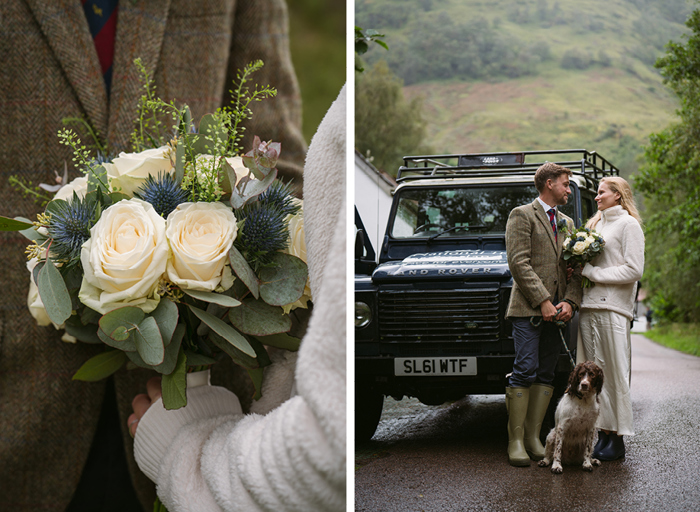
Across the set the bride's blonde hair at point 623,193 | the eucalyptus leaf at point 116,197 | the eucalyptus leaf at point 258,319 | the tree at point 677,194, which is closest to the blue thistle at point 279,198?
the eucalyptus leaf at point 258,319

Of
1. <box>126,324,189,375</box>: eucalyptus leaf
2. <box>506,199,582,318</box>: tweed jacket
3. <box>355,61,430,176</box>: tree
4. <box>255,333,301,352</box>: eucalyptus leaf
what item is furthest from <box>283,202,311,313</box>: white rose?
<box>506,199,582,318</box>: tweed jacket

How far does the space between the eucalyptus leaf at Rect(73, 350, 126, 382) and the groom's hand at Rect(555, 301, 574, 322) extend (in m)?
1.12

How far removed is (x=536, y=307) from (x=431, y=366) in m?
0.32

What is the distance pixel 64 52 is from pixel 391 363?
4.26 ft

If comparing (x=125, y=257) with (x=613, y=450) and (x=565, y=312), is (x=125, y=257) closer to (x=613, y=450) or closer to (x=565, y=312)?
(x=565, y=312)

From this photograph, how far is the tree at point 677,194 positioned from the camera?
1.50 metres

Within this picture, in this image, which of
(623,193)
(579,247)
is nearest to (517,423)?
(579,247)

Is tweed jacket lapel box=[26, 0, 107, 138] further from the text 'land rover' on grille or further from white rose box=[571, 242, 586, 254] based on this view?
white rose box=[571, 242, 586, 254]

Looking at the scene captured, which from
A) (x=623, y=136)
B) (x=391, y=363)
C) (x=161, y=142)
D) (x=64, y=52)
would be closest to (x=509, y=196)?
(x=623, y=136)

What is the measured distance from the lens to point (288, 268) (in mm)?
1337

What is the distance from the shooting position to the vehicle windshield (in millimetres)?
1773

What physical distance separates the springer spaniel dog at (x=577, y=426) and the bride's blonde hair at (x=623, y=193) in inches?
15.6

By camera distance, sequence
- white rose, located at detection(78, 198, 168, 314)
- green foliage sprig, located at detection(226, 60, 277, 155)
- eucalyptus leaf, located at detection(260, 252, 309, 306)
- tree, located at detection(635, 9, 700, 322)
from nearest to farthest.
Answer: white rose, located at detection(78, 198, 168, 314), eucalyptus leaf, located at detection(260, 252, 309, 306), green foliage sprig, located at detection(226, 60, 277, 155), tree, located at detection(635, 9, 700, 322)

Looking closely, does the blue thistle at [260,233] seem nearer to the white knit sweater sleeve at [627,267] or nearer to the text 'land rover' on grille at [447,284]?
the text 'land rover' on grille at [447,284]
